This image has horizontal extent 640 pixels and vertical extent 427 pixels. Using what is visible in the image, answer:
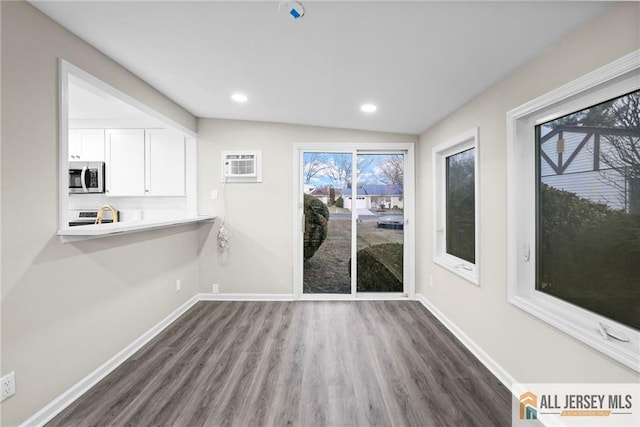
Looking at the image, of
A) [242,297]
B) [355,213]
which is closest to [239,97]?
[355,213]

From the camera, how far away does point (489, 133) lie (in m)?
2.27

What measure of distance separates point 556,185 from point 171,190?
12.7 feet

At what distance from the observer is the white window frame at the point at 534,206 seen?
1.31 metres

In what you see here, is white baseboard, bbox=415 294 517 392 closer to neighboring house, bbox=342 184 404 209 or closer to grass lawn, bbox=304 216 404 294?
grass lawn, bbox=304 216 404 294

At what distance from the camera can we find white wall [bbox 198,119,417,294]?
3711mm

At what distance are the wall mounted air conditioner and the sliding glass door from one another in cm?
62

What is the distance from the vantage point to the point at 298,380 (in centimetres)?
203

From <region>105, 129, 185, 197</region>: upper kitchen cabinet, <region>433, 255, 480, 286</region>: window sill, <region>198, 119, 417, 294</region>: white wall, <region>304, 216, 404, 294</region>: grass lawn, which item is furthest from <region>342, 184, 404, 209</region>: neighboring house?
<region>105, 129, 185, 197</region>: upper kitchen cabinet

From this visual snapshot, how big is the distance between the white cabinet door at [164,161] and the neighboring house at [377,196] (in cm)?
221

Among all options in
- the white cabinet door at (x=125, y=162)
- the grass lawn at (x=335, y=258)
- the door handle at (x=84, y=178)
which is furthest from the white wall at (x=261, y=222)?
the door handle at (x=84, y=178)

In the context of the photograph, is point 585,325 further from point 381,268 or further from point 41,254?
point 41,254

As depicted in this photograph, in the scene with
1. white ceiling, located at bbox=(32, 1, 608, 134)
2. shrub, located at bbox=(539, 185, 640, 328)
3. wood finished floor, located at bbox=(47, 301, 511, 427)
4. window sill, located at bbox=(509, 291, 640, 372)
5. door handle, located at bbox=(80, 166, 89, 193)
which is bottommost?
wood finished floor, located at bbox=(47, 301, 511, 427)

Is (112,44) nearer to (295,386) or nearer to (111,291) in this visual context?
(111,291)

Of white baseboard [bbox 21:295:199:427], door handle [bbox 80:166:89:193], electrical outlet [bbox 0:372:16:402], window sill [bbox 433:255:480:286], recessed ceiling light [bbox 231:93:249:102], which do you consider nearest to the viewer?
electrical outlet [bbox 0:372:16:402]
